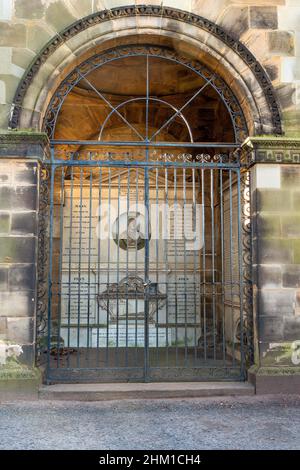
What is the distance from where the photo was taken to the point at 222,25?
5.95m

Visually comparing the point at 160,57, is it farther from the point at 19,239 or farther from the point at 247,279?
the point at 247,279

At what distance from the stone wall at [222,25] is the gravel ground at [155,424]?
11.1ft

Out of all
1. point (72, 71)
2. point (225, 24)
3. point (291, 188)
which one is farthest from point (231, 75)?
point (72, 71)

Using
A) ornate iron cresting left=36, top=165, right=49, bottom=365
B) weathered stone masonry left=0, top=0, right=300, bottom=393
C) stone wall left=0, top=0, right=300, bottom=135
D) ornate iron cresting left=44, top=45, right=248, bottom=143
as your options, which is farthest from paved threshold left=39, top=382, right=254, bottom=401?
stone wall left=0, top=0, right=300, bottom=135

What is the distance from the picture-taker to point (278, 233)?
5.75 m

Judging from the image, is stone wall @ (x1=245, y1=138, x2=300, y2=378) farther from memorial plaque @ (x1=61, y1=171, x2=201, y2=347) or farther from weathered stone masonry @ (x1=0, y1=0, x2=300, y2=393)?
memorial plaque @ (x1=61, y1=171, x2=201, y2=347)

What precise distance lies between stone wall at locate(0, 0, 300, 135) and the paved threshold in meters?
3.27

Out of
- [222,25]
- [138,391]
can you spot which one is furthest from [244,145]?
[138,391]

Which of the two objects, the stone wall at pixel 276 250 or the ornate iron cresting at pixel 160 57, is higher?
the ornate iron cresting at pixel 160 57

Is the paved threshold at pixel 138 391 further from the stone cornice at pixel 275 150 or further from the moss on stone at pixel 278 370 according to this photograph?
the stone cornice at pixel 275 150

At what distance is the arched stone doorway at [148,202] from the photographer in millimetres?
5887

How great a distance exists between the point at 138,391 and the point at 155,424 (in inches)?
40.4

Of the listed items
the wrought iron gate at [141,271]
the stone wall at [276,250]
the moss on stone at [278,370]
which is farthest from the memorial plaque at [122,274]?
the moss on stone at [278,370]

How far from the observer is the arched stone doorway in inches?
232
